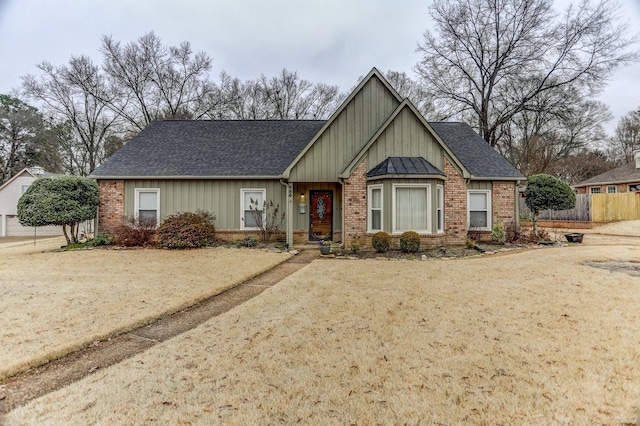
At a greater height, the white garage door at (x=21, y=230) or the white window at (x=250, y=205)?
the white window at (x=250, y=205)

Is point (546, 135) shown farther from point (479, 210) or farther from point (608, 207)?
point (479, 210)

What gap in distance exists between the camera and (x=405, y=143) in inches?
453

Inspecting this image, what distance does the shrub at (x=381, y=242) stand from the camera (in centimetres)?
1054

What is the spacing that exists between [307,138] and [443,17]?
14733 mm

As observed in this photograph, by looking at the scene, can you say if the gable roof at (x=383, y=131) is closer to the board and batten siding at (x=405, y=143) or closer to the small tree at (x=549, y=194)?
the board and batten siding at (x=405, y=143)

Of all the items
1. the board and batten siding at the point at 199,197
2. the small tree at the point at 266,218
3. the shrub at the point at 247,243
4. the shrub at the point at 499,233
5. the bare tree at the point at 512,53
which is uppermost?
the bare tree at the point at 512,53

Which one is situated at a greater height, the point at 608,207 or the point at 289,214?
the point at 608,207

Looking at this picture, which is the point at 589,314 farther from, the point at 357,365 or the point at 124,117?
the point at 124,117

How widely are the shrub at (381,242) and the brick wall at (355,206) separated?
2.45ft

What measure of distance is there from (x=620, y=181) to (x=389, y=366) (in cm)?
3453

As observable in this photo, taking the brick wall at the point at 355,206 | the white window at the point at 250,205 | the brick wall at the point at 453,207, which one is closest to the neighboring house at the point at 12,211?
the white window at the point at 250,205

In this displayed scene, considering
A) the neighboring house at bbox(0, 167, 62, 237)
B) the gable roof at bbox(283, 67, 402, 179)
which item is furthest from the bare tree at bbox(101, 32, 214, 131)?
the gable roof at bbox(283, 67, 402, 179)

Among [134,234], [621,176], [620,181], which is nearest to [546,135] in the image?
[620,181]

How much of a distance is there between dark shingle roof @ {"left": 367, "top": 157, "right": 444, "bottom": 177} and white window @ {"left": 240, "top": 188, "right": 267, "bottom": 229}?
487 cm
